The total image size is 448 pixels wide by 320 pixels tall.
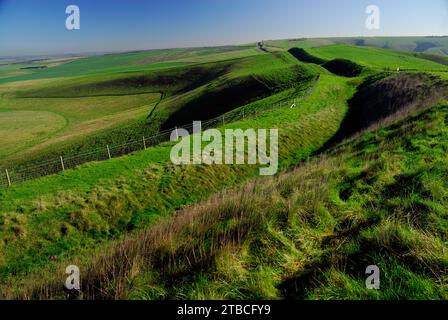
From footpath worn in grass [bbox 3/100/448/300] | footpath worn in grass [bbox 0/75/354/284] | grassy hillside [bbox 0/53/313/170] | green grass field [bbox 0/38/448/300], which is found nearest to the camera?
footpath worn in grass [bbox 3/100/448/300]

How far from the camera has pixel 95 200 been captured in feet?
49.8

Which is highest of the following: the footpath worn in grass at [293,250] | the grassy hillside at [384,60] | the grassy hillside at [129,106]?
the grassy hillside at [384,60]

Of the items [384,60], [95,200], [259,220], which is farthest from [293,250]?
[384,60]

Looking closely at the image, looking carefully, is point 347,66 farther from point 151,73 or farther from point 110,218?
point 151,73

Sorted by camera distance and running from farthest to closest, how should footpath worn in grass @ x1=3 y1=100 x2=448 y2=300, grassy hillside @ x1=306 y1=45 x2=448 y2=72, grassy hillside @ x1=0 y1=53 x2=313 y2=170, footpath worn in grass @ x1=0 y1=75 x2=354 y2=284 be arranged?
grassy hillside @ x1=306 y1=45 x2=448 y2=72 < grassy hillside @ x1=0 y1=53 x2=313 y2=170 < footpath worn in grass @ x1=0 y1=75 x2=354 y2=284 < footpath worn in grass @ x1=3 y1=100 x2=448 y2=300

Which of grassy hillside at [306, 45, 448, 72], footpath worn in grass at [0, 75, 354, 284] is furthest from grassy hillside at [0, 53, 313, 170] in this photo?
footpath worn in grass at [0, 75, 354, 284]

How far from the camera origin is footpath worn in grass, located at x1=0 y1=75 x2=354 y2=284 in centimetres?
1262

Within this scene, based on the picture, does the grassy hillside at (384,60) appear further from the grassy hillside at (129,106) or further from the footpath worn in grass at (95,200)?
the footpath worn in grass at (95,200)

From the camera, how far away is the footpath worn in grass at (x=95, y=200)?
12.6m

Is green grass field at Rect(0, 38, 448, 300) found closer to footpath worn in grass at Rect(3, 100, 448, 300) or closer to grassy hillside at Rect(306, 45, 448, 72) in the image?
footpath worn in grass at Rect(3, 100, 448, 300)

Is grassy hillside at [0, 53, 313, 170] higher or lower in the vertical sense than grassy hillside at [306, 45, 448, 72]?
lower

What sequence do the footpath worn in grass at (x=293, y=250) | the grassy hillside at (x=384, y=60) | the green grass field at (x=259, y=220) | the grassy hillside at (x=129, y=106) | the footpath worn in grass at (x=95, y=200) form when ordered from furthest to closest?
1. the grassy hillside at (x=384, y=60)
2. the grassy hillside at (x=129, y=106)
3. the footpath worn in grass at (x=95, y=200)
4. the green grass field at (x=259, y=220)
5. the footpath worn in grass at (x=293, y=250)

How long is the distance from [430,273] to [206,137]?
795 inches

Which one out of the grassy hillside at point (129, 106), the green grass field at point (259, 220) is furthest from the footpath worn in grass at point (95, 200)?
the grassy hillside at point (129, 106)
